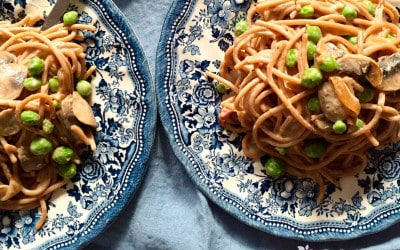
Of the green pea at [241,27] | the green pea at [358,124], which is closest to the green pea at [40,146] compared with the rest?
the green pea at [241,27]

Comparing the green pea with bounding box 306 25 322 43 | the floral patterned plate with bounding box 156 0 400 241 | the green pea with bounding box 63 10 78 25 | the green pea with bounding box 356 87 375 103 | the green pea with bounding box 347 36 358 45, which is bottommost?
the floral patterned plate with bounding box 156 0 400 241

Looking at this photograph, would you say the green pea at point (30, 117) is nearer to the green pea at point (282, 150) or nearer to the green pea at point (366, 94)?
the green pea at point (282, 150)

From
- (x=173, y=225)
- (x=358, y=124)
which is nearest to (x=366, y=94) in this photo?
(x=358, y=124)

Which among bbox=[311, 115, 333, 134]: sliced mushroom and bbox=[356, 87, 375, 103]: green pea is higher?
bbox=[356, 87, 375, 103]: green pea

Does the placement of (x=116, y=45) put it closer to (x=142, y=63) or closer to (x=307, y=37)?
(x=142, y=63)

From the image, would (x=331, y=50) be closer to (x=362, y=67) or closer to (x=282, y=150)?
(x=362, y=67)

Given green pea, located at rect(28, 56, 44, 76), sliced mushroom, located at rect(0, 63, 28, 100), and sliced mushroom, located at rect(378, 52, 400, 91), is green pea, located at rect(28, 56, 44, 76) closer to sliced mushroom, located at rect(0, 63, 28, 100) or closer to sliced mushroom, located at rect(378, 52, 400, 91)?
sliced mushroom, located at rect(0, 63, 28, 100)

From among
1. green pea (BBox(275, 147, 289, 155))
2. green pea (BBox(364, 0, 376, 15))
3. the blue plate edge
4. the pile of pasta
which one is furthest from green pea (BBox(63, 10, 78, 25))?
green pea (BBox(364, 0, 376, 15))
